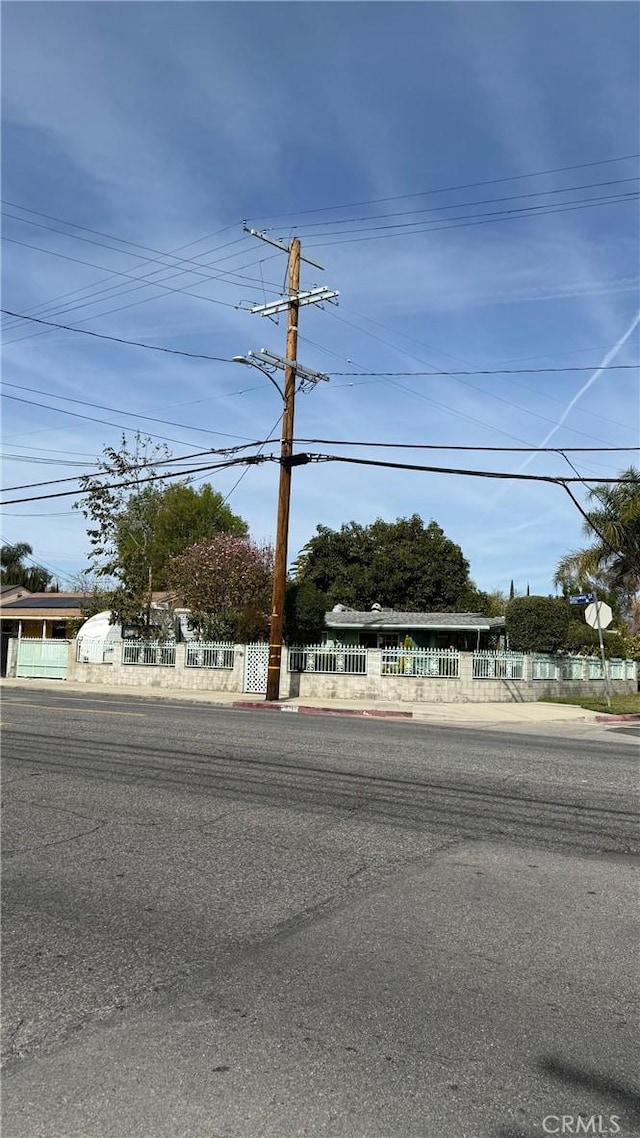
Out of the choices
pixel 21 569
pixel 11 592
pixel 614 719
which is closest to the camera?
pixel 614 719

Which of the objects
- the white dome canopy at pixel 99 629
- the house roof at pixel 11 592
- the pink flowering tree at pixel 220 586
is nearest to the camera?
the pink flowering tree at pixel 220 586

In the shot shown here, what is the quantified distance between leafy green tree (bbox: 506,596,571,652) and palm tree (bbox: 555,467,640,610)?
6.60 m

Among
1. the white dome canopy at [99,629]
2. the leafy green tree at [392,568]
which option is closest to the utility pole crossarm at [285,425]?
the white dome canopy at [99,629]

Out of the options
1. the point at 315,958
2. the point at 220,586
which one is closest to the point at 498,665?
the point at 220,586

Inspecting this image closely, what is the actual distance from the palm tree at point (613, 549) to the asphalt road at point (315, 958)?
27.7 meters

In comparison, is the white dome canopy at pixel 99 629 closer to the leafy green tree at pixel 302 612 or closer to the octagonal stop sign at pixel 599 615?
the leafy green tree at pixel 302 612

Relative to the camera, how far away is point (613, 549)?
35750mm

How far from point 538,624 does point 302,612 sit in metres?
7.92

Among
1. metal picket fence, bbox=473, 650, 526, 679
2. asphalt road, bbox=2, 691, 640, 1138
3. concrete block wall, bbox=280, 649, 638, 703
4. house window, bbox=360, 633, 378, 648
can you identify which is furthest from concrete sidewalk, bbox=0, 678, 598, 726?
house window, bbox=360, 633, 378, 648

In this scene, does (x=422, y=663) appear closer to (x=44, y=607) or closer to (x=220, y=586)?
(x=220, y=586)

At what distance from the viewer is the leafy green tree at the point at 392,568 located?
60562 millimetres

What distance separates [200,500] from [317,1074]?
51.1m

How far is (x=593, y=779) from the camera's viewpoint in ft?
33.8

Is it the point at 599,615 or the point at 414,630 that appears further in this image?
the point at 414,630
